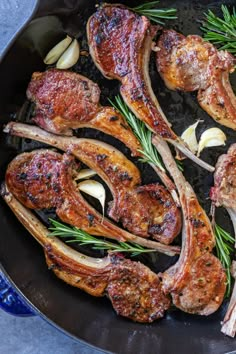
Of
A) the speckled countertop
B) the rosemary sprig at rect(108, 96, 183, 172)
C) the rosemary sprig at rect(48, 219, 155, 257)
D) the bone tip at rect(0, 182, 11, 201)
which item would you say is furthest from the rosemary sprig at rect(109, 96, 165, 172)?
the speckled countertop

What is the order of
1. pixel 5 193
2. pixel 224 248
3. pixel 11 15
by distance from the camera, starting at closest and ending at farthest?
pixel 5 193
pixel 224 248
pixel 11 15

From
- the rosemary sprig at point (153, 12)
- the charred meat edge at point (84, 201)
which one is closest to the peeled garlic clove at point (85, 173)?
the charred meat edge at point (84, 201)

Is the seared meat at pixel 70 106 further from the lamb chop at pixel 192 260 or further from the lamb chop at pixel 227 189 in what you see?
the lamb chop at pixel 227 189

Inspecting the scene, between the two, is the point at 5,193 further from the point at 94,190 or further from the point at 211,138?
the point at 211,138

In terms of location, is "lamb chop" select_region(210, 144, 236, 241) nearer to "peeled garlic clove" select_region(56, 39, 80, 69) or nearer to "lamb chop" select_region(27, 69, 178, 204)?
"lamb chop" select_region(27, 69, 178, 204)

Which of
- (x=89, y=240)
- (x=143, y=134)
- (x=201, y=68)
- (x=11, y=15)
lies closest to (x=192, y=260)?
(x=89, y=240)

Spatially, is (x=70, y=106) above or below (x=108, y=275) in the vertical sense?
above
